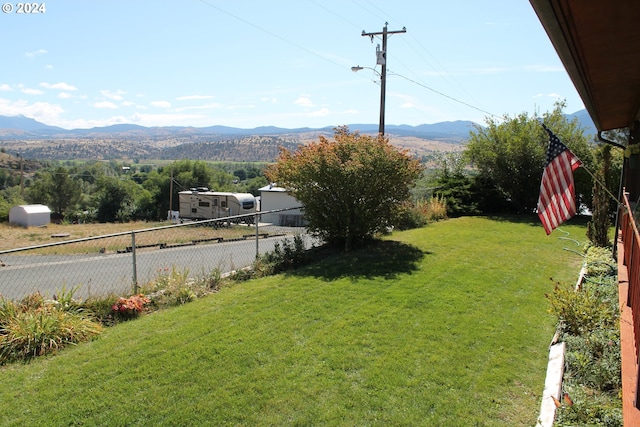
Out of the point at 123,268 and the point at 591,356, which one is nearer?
the point at 591,356

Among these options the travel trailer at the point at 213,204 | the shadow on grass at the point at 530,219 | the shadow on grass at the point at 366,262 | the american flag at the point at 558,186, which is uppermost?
the american flag at the point at 558,186

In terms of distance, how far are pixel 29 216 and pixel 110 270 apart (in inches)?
1496

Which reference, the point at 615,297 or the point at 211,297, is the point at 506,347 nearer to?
the point at 615,297

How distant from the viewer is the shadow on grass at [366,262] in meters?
9.01

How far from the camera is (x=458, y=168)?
21891mm

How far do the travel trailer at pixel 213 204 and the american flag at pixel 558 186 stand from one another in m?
26.7

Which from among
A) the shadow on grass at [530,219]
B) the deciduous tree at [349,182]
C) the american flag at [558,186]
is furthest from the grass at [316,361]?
the shadow on grass at [530,219]

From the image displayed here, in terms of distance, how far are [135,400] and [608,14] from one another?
489 cm

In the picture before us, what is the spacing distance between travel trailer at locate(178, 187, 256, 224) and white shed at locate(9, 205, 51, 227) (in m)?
17.6

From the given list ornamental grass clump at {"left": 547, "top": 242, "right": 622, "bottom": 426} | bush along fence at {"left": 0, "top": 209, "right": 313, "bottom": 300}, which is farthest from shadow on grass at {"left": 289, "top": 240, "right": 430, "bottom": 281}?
ornamental grass clump at {"left": 547, "top": 242, "right": 622, "bottom": 426}

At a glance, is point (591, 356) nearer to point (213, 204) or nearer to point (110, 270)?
point (110, 270)

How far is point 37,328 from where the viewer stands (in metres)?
5.84

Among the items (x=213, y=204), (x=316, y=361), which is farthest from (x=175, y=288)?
(x=213, y=204)

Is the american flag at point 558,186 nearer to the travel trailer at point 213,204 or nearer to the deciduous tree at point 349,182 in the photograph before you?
the deciduous tree at point 349,182
